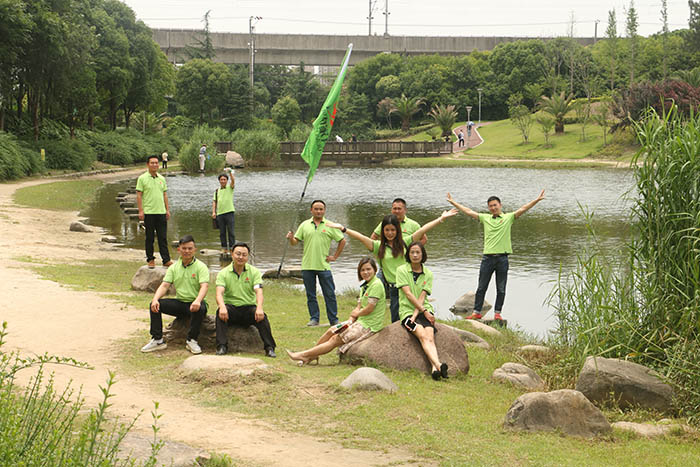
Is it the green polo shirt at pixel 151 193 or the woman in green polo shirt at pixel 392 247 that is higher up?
the green polo shirt at pixel 151 193

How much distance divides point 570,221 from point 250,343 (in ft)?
59.6

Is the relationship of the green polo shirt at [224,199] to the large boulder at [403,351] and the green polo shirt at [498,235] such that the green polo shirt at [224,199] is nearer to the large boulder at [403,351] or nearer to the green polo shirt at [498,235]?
the green polo shirt at [498,235]

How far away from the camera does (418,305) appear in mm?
8758

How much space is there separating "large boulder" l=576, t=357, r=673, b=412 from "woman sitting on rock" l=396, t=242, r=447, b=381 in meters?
1.53

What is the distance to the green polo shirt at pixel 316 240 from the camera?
10938mm

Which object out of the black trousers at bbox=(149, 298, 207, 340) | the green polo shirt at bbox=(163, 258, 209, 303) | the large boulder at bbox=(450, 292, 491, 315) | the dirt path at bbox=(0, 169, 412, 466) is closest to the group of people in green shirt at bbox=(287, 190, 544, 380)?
the large boulder at bbox=(450, 292, 491, 315)

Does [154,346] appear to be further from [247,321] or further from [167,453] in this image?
[167,453]

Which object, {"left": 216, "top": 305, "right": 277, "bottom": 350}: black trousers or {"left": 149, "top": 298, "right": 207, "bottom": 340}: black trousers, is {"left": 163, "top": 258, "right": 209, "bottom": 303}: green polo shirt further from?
{"left": 216, "top": 305, "right": 277, "bottom": 350}: black trousers

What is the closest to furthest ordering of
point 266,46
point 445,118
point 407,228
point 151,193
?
point 407,228 < point 151,193 < point 445,118 < point 266,46

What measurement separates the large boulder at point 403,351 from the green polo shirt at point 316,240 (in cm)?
229

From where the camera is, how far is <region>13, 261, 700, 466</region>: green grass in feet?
20.5

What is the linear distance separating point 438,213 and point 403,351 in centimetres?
1999

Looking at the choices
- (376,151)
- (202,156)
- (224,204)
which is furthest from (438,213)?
(376,151)

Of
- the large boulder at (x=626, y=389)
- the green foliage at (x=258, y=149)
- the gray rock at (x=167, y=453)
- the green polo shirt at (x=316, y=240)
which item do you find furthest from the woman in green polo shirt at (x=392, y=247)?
the green foliage at (x=258, y=149)
